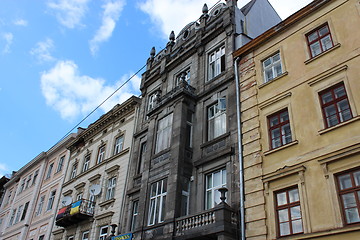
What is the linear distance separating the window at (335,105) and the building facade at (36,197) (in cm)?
2302

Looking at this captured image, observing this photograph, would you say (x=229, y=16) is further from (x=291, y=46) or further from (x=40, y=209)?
(x=40, y=209)

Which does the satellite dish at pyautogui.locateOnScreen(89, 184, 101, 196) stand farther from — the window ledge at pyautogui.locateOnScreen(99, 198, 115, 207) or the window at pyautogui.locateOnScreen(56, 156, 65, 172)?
the window at pyautogui.locateOnScreen(56, 156, 65, 172)

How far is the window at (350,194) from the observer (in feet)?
33.8

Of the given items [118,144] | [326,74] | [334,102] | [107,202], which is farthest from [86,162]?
[334,102]

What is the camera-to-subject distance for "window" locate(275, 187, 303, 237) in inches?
459

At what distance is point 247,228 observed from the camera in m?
13.0

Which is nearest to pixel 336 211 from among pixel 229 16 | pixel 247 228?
pixel 247 228

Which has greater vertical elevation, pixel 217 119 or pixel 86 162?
pixel 86 162

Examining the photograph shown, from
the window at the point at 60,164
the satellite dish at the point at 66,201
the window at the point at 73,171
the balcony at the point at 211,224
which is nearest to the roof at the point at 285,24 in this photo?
the balcony at the point at 211,224

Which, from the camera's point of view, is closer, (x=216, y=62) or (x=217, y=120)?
(x=217, y=120)

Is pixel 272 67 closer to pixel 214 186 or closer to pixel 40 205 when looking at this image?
pixel 214 186

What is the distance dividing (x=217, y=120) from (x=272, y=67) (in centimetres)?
374

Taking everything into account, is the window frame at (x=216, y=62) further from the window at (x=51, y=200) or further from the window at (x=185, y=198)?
the window at (x=51, y=200)

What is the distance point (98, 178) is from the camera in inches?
970
